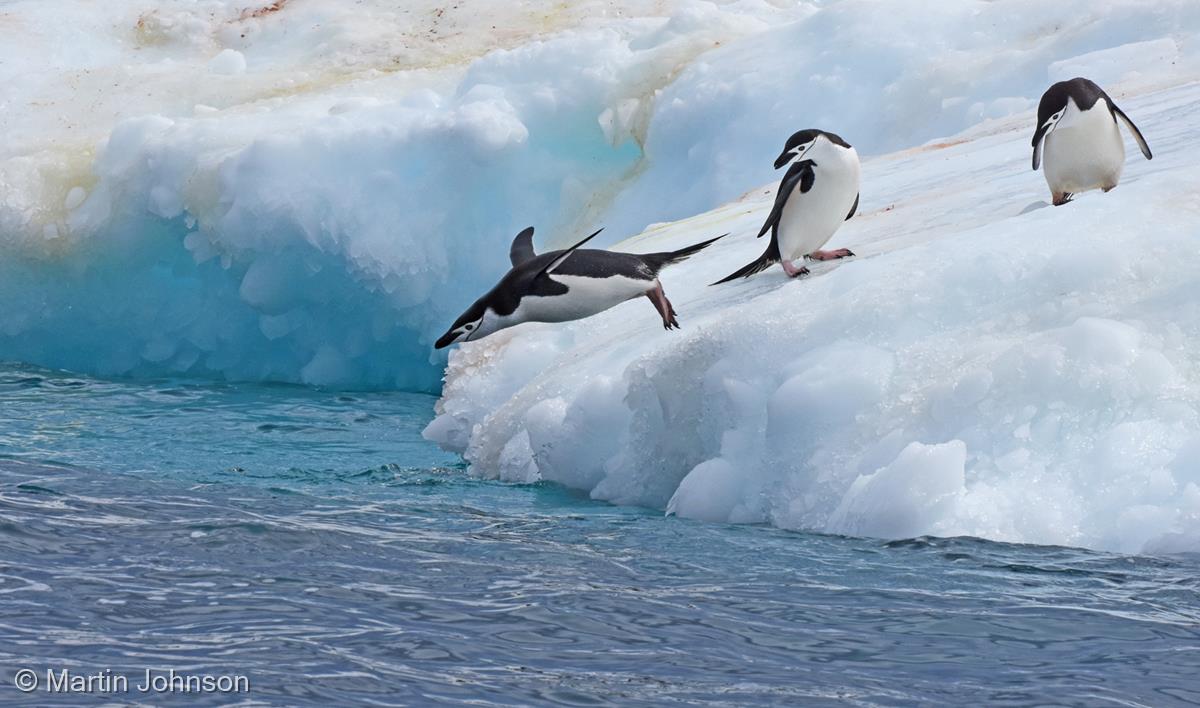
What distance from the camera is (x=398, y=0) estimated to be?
46.4ft

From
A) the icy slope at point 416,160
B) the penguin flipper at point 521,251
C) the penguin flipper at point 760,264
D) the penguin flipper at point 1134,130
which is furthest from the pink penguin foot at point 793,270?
the icy slope at point 416,160

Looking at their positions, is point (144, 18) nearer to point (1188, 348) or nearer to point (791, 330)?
point (791, 330)

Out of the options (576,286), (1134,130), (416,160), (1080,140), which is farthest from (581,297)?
(416,160)

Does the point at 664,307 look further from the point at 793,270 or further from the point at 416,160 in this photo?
the point at 416,160

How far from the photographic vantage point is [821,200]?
265 inches

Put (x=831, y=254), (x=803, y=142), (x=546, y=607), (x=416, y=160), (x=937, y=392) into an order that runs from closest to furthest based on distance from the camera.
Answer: (x=546, y=607) → (x=937, y=392) → (x=803, y=142) → (x=831, y=254) → (x=416, y=160)

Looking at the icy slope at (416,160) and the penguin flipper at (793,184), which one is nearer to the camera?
the penguin flipper at (793,184)

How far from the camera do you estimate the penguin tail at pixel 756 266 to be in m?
6.98

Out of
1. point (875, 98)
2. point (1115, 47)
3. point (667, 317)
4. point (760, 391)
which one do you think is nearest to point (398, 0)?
point (875, 98)

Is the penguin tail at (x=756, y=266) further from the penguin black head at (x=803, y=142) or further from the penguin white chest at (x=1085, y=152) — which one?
the penguin white chest at (x=1085, y=152)

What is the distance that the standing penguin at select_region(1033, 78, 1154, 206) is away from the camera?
662 cm

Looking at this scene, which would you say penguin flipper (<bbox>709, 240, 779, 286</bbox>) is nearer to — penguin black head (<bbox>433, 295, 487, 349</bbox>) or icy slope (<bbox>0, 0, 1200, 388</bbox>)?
penguin black head (<bbox>433, 295, 487, 349</bbox>)

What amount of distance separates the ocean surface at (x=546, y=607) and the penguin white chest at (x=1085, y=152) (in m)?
2.53

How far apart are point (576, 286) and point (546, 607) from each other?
2.64m
